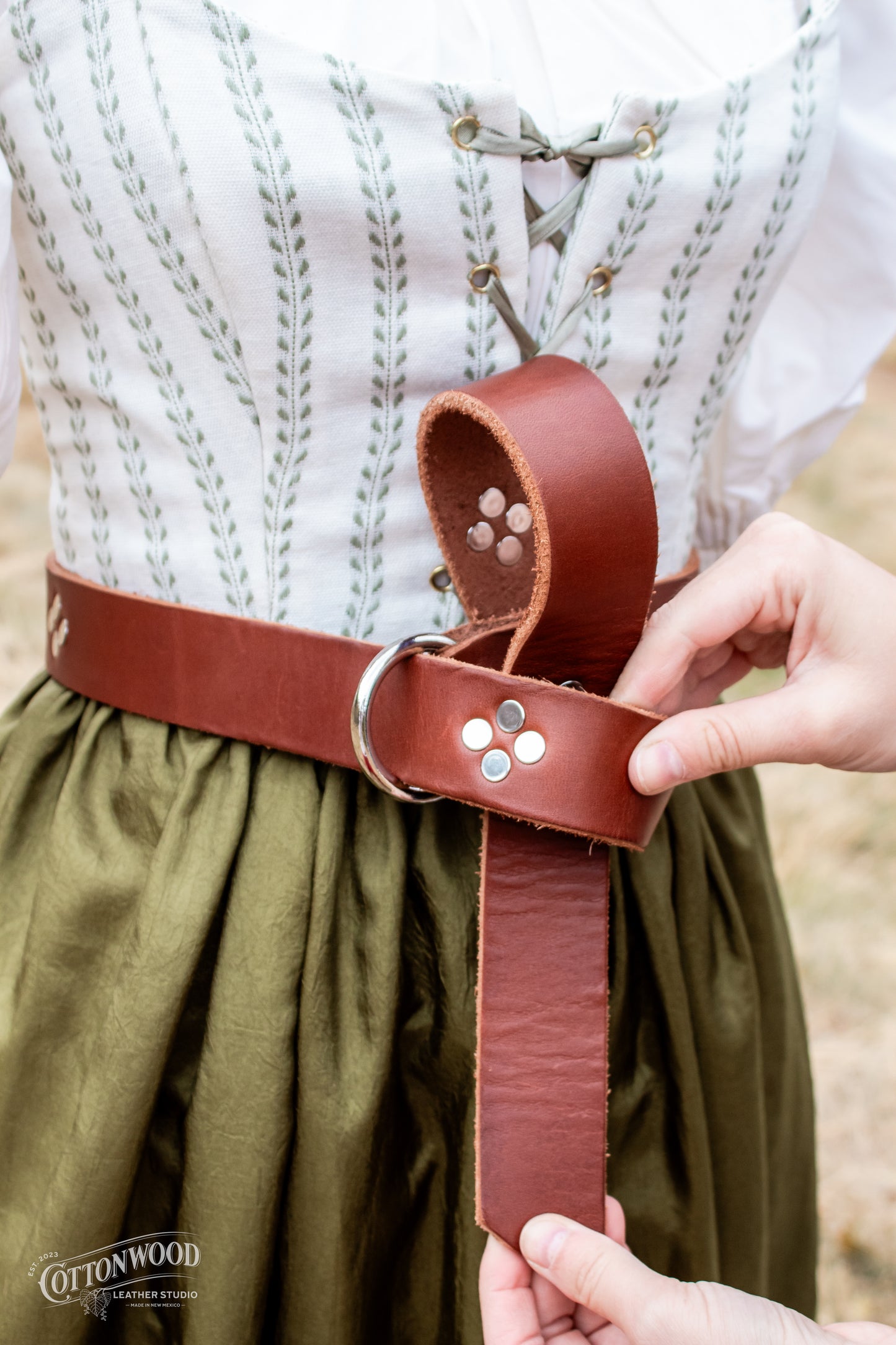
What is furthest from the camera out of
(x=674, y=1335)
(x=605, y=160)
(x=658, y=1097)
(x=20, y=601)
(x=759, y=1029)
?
(x=20, y=601)

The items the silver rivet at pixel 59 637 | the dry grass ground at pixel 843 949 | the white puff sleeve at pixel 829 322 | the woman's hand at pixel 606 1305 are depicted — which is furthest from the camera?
the dry grass ground at pixel 843 949

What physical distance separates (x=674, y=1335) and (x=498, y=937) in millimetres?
230

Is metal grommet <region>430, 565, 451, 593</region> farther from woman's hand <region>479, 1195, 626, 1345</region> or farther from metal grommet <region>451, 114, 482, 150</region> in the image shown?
woman's hand <region>479, 1195, 626, 1345</region>

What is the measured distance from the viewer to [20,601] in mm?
3635

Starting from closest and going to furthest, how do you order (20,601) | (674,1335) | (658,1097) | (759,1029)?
(674,1335), (658,1097), (759,1029), (20,601)

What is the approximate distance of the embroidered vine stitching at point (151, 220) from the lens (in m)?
0.59

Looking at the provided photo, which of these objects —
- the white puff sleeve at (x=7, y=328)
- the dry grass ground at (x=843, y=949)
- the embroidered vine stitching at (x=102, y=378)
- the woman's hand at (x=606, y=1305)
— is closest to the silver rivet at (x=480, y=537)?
the embroidered vine stitching at (x=102, y=378)

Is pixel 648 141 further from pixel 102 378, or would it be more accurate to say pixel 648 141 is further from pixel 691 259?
pixel 102 378

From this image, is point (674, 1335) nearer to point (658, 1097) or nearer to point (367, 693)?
point (658, 1097)

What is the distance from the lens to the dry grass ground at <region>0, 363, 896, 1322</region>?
1.74 meters

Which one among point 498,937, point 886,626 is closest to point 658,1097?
point 498,937

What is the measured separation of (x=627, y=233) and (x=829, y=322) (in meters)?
0.43

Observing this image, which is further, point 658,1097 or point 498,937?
point 658,1097

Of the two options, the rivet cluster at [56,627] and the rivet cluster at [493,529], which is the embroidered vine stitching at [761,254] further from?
the rivet cluster at [56,627]
